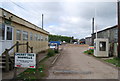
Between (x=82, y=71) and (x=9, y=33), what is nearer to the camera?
(x=82, y=71)

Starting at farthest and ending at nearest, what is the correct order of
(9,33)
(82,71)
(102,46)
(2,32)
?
(102,46), (9,33), (2,32), (82,71)

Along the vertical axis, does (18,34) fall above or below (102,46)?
above

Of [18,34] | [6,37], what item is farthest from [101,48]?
[6,37]

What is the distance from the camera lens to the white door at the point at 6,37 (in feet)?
28.5

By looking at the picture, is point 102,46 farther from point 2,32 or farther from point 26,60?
point 26,60

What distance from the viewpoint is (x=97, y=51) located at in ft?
49.8

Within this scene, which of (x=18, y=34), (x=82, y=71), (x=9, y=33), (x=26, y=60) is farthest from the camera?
(x=18, y=34)

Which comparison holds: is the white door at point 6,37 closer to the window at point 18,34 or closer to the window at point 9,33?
the window at point 9,33

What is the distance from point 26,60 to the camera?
552 cm

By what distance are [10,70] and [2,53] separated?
6.84 ft

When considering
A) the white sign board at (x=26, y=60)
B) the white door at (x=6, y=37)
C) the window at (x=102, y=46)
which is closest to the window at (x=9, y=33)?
the white door at (x=6, y=37)

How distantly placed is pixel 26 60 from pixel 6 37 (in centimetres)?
460

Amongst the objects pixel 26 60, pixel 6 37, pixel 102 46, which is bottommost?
pixel 26 60

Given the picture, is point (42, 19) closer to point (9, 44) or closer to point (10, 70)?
point (9, 44)
